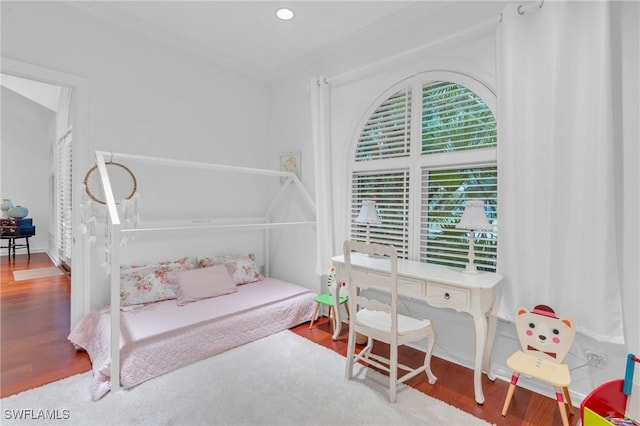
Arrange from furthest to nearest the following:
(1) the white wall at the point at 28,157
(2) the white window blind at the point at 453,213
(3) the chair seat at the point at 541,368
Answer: (1) the white wall at the point at 28,157, (2) the white window blind at the point at 453,213, (3) the chair seat at the point at 541,368

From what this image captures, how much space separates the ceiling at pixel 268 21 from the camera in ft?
7.86

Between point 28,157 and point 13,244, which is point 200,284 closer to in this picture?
point 13,244

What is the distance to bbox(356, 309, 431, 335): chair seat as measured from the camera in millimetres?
1995

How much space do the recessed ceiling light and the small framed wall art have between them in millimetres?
1343

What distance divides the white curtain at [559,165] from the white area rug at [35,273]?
5938 mm

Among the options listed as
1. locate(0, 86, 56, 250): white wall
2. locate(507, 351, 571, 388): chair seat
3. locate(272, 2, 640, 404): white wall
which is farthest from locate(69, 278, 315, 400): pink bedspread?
locate(0, 86, 56, 250): white wall

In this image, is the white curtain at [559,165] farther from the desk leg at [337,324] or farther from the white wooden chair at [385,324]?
the desk leg at [337,324]

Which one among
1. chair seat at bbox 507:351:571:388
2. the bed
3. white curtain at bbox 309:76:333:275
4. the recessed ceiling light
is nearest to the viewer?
chair seat at bbox 507:351:571:388

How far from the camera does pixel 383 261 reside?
2.54 m

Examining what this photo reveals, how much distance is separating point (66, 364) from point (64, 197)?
3440mm

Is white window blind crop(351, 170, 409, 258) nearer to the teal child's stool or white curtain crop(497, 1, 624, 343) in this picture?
the teal child's stool

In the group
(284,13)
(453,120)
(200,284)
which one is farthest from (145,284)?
(453,120)

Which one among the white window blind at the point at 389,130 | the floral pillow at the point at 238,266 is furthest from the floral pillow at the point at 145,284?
the white window blind at the point at 389,130

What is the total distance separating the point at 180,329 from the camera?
2.24 meters
